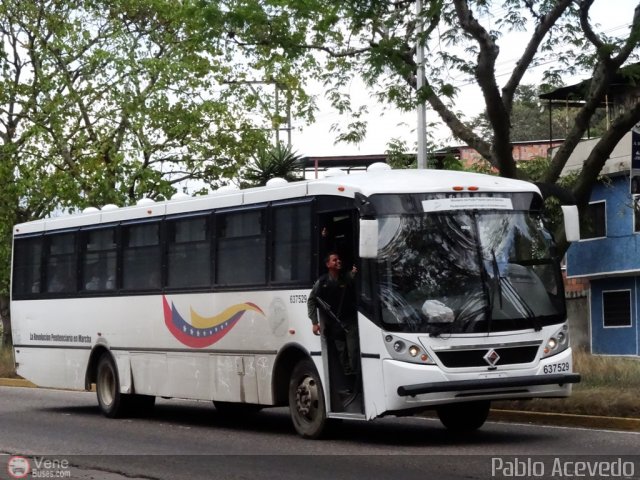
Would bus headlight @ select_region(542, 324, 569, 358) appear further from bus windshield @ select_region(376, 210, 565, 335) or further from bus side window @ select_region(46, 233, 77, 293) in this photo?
bus side window @ select_region(46, 233, 77, 293)

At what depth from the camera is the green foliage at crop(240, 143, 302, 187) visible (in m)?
34.3

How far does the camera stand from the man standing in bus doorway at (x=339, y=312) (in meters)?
14.5

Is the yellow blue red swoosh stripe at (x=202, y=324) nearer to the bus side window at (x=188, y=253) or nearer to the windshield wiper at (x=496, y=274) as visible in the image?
the bus side window at (x=188, y=253)

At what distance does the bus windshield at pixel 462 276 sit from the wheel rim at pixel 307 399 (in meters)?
1.58

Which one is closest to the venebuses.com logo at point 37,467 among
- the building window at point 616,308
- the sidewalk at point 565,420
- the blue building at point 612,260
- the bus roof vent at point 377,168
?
the bus roof vent at point 377,168

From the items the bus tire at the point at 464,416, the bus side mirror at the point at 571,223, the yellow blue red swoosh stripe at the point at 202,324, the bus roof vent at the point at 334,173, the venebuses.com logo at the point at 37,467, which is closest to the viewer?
the venebuses.com logo at the point at 37,467

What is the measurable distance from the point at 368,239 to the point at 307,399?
7.83ft

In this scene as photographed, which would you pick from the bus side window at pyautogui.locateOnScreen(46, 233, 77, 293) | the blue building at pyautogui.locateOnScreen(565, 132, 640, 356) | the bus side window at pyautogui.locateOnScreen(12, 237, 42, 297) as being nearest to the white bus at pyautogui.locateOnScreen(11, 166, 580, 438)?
the bus side window at pyautogui.locateOnScreen(46, 233, 77, 293)

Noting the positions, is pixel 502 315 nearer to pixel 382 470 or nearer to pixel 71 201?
pixel 382 470

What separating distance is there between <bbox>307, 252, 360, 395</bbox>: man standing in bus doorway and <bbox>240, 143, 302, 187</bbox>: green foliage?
19.5 meters

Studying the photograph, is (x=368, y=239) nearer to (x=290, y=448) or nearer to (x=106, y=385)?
(x=290, y=448)

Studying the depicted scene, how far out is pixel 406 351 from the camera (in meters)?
13.8

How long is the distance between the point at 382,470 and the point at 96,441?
502 cm

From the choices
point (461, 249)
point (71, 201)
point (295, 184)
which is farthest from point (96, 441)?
point (71, 201)
